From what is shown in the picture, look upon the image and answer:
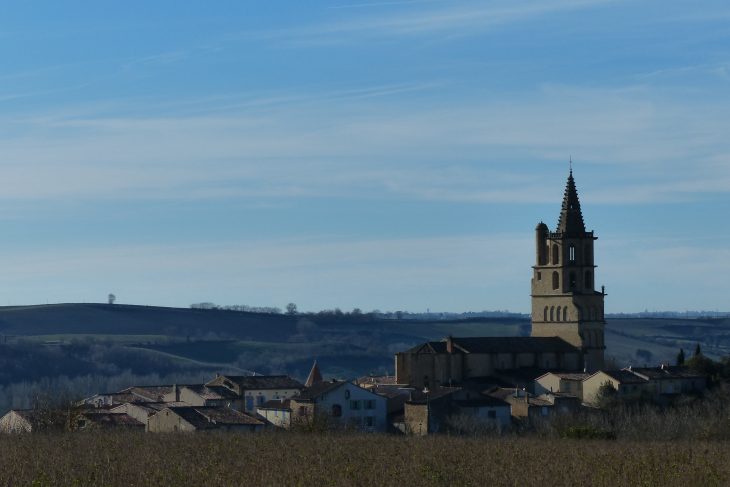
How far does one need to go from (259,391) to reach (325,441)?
34.9m

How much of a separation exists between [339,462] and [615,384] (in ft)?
147

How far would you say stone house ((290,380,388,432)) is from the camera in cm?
7694

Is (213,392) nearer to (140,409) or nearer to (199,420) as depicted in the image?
(140,409)

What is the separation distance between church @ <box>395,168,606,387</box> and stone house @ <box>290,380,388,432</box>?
801cm

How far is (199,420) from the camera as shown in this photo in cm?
6956

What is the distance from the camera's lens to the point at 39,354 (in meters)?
178

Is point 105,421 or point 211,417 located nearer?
point 105,421

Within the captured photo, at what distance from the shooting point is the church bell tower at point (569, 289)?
95062 mm

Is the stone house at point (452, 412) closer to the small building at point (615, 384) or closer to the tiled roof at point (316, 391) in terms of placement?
the tiled roof at point (316, 391)

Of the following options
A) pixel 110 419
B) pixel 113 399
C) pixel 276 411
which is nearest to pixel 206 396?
pixel 276 411

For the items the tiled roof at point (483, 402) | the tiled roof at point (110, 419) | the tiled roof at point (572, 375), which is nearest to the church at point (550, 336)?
the tiled roof at point (572, 375)

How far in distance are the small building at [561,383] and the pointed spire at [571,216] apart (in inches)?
469

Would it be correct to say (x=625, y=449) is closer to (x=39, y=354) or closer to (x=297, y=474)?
(x=297, y=474)

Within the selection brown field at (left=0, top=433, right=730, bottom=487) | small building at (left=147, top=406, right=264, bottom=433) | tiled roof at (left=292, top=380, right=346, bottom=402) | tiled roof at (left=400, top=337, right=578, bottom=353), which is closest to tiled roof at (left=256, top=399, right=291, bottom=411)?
tiled roof at (left=292, top=380, right=346, bottom=402)
